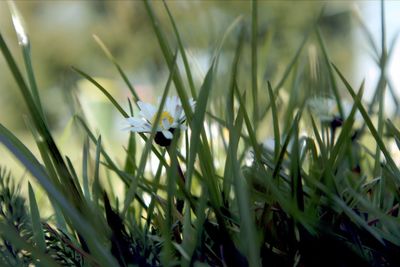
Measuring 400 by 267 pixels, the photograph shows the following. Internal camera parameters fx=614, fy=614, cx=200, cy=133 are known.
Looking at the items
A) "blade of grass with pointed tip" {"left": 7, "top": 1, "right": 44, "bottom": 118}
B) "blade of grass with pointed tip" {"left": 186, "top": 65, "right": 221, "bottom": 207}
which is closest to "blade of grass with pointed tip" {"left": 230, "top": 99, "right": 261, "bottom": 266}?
"blade of grass with pointed tip" {"left": 186, "top": 65, "right": 221, "bottom": 207}

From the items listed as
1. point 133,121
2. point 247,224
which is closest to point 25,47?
point 133,121

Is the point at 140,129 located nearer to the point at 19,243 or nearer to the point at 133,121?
the point at 133,121

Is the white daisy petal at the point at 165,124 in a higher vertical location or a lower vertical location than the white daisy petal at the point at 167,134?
higher

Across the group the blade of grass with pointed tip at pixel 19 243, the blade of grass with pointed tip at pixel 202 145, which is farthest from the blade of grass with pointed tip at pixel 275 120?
the blade of grass with pointed tip at pixel 19 243

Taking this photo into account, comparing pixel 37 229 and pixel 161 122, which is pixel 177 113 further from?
pixel 37 229

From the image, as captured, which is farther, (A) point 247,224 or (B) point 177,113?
(B) point 177,113

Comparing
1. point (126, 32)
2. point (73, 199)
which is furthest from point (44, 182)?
point (126, 32)

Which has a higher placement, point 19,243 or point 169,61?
point 169,61

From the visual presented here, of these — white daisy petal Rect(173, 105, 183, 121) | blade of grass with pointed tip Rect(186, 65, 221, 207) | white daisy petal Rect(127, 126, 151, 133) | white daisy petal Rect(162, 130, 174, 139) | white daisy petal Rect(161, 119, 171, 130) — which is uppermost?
white daisy petal Rect(173, 105, 183, 121)

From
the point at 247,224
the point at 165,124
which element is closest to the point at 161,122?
the point at 165,124

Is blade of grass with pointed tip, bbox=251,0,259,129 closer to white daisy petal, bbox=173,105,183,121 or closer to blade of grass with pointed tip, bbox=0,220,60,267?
white daisy petal, bbox=173,105,183,121

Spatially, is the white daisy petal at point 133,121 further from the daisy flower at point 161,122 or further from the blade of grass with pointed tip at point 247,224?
the blade of grass with pointed tip at point 247,224
